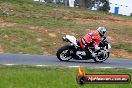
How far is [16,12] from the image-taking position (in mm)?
34094

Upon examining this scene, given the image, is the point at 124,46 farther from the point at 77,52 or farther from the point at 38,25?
the point at 77,52

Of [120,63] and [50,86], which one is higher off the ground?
[50,86]

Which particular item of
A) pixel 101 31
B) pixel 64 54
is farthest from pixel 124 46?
pixel 64 54

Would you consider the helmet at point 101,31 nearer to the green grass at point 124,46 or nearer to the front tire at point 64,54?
the front tire at point 64,54

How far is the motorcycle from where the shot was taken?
64.4 feet

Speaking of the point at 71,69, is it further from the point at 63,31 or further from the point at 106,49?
the point at 63,31

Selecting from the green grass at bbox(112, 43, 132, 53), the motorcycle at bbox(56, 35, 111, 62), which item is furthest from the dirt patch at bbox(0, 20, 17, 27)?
the motorcycle at bbox(56, 35, 111, 62)

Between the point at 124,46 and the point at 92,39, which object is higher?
Answer: the point at 92,39

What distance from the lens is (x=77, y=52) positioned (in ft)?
65.2

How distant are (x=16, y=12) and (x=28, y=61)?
15.7 m

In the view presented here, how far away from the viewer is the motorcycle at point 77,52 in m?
19.6

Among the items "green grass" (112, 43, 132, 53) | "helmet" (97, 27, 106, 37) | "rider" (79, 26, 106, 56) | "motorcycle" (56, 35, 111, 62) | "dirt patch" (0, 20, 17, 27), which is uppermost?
"helmet" (97, 27, 106, 37)

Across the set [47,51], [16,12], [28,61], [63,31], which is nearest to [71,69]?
[28,61]

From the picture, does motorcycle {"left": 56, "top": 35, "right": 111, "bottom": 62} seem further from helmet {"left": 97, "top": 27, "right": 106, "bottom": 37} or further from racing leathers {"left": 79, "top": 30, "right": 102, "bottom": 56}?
helmet {"left": 97, "top": 27, "right": 106, "bottom": 37}
